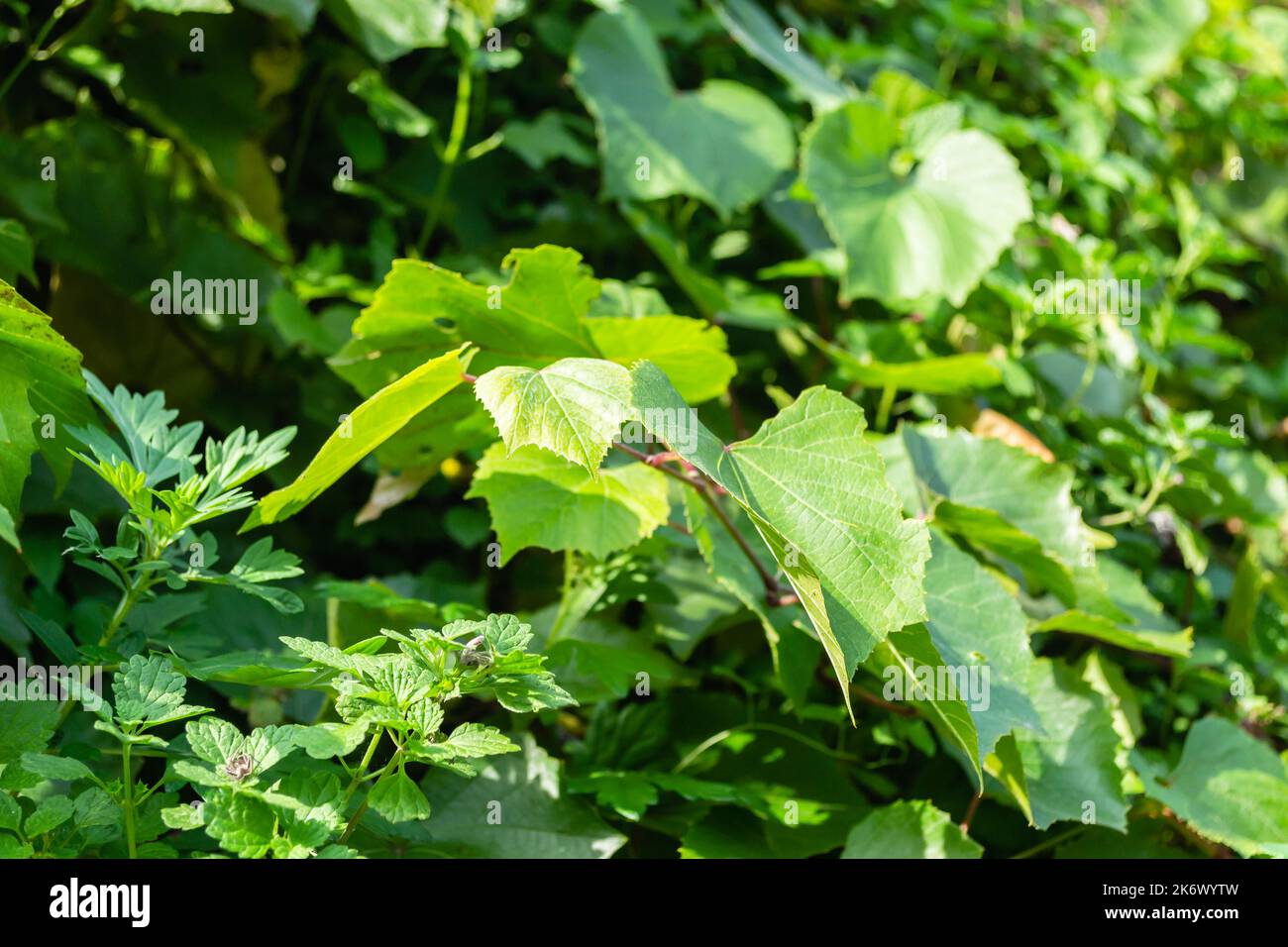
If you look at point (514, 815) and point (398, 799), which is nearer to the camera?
point (398, 799)

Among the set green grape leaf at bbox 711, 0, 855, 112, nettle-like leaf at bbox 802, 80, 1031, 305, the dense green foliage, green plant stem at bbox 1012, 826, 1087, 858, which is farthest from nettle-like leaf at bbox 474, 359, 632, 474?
green grape leaf at bbox 711, 0, 855, 112

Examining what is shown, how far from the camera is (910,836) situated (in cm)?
107

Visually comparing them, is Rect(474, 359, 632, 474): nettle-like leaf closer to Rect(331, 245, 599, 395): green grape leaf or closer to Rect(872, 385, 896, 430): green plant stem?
Rect(331, 245, 599, 395): green grape leaf

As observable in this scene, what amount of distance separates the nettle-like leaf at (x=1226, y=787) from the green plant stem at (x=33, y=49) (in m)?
1.59

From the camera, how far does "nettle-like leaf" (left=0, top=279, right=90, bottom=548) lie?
2.67 feet

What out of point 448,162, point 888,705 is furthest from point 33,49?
point 888,705

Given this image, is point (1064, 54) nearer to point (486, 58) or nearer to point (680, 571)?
point (486, 58)

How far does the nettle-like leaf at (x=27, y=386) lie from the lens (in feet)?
2.67

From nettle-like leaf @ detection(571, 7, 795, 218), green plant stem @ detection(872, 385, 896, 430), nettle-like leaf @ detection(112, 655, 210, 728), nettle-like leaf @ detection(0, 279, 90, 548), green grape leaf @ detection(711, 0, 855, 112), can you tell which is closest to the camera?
nettle-like leaf @ detection(112, 655, 210, 728)

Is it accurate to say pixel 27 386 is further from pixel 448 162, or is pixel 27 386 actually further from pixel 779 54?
pixel 779 54

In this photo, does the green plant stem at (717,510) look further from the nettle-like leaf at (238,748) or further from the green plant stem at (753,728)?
the nettle-like leaf at (238,748)

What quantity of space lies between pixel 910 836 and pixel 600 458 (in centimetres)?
56

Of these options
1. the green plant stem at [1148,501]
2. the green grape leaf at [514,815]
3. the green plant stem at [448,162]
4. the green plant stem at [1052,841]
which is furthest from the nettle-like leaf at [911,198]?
the green grape leaf at [514,815]
